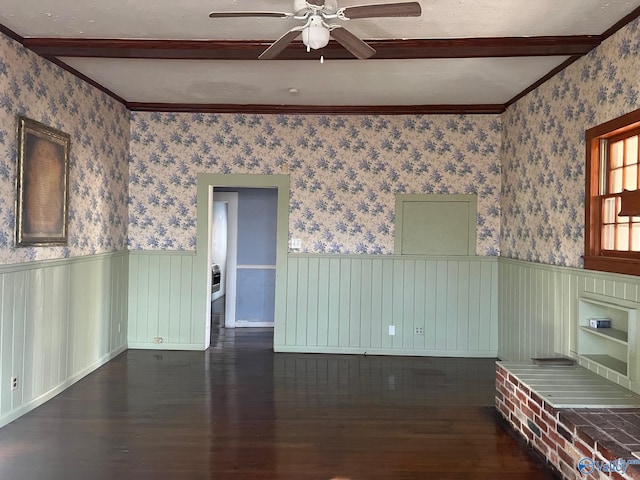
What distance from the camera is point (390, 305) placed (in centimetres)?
561

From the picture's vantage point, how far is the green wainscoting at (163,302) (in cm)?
569

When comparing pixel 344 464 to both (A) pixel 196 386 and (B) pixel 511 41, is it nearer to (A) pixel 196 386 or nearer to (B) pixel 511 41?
(A) pixel 196 386

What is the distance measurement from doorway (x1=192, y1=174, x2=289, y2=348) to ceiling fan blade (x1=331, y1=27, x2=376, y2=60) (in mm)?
2766

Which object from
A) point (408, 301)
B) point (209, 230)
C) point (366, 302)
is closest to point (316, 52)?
point (209, 230)

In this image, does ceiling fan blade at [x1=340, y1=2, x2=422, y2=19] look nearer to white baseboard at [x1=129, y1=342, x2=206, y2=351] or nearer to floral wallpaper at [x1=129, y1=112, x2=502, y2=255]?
floral wallpaper at [x1=129, y1=112, x2=502, y2=255]

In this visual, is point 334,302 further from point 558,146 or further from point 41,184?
point 41,184

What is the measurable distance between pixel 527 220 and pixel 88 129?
4348mm

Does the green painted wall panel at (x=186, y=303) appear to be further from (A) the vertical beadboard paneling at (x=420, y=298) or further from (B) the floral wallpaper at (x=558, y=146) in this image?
(B) the floral wallpaper at (x=558, y=146)

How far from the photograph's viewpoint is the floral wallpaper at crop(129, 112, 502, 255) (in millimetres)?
5605

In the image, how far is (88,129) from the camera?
469cm

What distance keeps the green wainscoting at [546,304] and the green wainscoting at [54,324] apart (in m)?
4.19

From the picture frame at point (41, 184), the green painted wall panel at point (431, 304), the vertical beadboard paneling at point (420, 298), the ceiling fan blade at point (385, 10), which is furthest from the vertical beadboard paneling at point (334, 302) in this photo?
the ceiling fan blade at point (385, 10)

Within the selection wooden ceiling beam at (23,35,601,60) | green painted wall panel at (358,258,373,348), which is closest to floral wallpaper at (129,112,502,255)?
green painted wall panel at (358,258,373,348)

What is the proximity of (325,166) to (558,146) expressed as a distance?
245 centimetres
